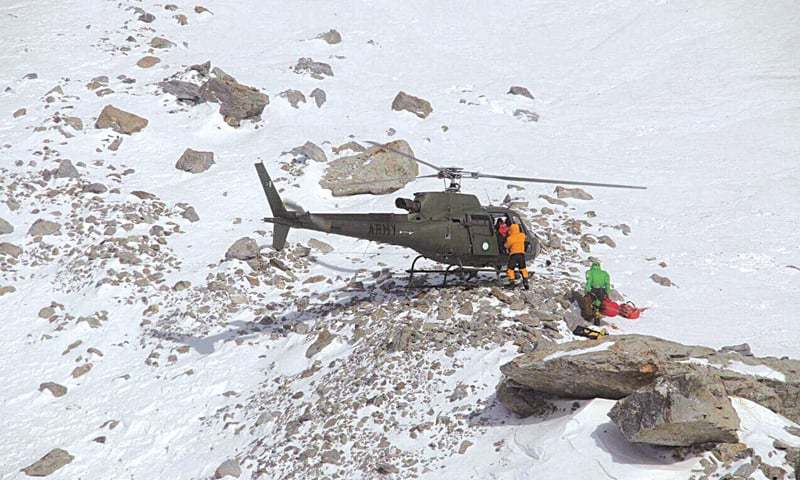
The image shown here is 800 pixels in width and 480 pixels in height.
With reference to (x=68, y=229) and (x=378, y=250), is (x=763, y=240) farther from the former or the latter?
(x=68, y=229)

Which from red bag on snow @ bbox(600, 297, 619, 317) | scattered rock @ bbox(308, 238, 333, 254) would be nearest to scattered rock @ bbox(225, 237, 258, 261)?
scattered rock @ bbox(308, 238, 333, 254)

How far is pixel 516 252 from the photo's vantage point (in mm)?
16328

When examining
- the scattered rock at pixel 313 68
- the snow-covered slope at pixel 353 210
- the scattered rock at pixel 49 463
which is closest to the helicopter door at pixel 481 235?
the snow-covered slope at pixel 353 210

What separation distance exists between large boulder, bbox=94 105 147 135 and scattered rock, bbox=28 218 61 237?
678 centimetres

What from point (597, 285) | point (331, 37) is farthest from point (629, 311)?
point (331, 37)

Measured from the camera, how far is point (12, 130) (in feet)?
83.4

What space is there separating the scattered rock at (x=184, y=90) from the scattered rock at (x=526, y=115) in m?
15.1

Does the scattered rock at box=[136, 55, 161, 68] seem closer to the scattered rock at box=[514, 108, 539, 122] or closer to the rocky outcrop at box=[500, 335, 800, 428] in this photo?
the scattered rock at box=[514, 108, 539, 122]

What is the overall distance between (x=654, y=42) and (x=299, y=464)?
35.7 meters

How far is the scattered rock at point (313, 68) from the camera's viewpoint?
109 feet

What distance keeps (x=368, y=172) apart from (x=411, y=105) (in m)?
8.00

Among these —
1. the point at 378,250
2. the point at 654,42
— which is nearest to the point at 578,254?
the point at 378,250

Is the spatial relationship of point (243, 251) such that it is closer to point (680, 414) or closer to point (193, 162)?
point (193, 162)

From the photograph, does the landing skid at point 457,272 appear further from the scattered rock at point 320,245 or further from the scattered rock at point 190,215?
the scattered rock at point 190,215
